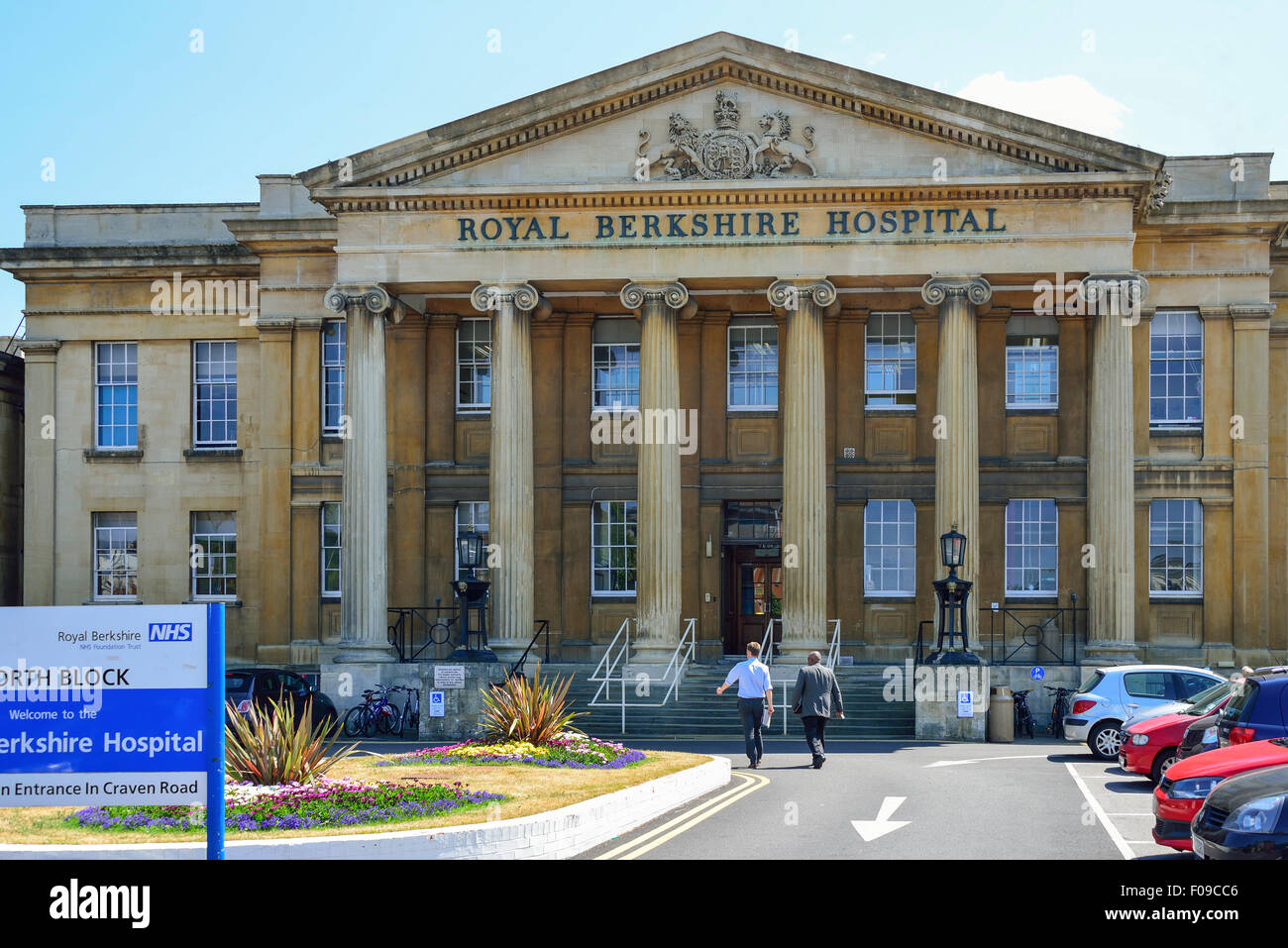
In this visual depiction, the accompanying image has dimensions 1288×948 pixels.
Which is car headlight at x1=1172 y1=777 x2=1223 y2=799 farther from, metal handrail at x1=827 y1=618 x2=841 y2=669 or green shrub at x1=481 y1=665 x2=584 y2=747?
metal handrail at x1=827 y1=618 x2=841 y2=669

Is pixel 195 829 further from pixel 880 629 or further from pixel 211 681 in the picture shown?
pixel 880 629

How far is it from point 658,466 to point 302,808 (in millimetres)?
17828

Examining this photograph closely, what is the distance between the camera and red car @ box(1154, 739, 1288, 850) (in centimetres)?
1396

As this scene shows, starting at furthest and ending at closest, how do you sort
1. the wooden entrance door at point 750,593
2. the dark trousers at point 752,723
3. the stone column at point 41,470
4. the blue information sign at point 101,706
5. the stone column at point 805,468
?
the stone column at point 41,470 < the wooden entrance door at point 750,593 < the stone column at point 805,468 < the dark trousers at point 752,723 < the blue information sign at point 101,706

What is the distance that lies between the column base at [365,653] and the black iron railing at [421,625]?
2.41 m

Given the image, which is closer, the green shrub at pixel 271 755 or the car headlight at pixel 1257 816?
the car headlight at pixel 1257 816

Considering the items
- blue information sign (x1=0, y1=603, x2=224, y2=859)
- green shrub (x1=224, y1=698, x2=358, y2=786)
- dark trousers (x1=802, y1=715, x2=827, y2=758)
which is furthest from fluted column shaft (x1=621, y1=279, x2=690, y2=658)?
blue information sign (x1=0, y1=603, x2=224, y2=859)

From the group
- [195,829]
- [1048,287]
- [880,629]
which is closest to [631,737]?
[880,629]

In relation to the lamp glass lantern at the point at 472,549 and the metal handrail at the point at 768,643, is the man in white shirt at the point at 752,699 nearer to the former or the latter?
the lamp glass lantern at the point at 472,549

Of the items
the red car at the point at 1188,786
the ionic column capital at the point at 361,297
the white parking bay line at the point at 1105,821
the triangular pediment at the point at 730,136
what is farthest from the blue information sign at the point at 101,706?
the triangular pediment at the point at 730,136

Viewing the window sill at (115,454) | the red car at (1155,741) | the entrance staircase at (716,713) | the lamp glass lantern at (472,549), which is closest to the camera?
the red car at (1155,741)

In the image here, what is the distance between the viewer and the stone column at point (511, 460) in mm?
32250

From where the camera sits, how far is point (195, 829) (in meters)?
14.5

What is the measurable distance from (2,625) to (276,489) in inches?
1061
